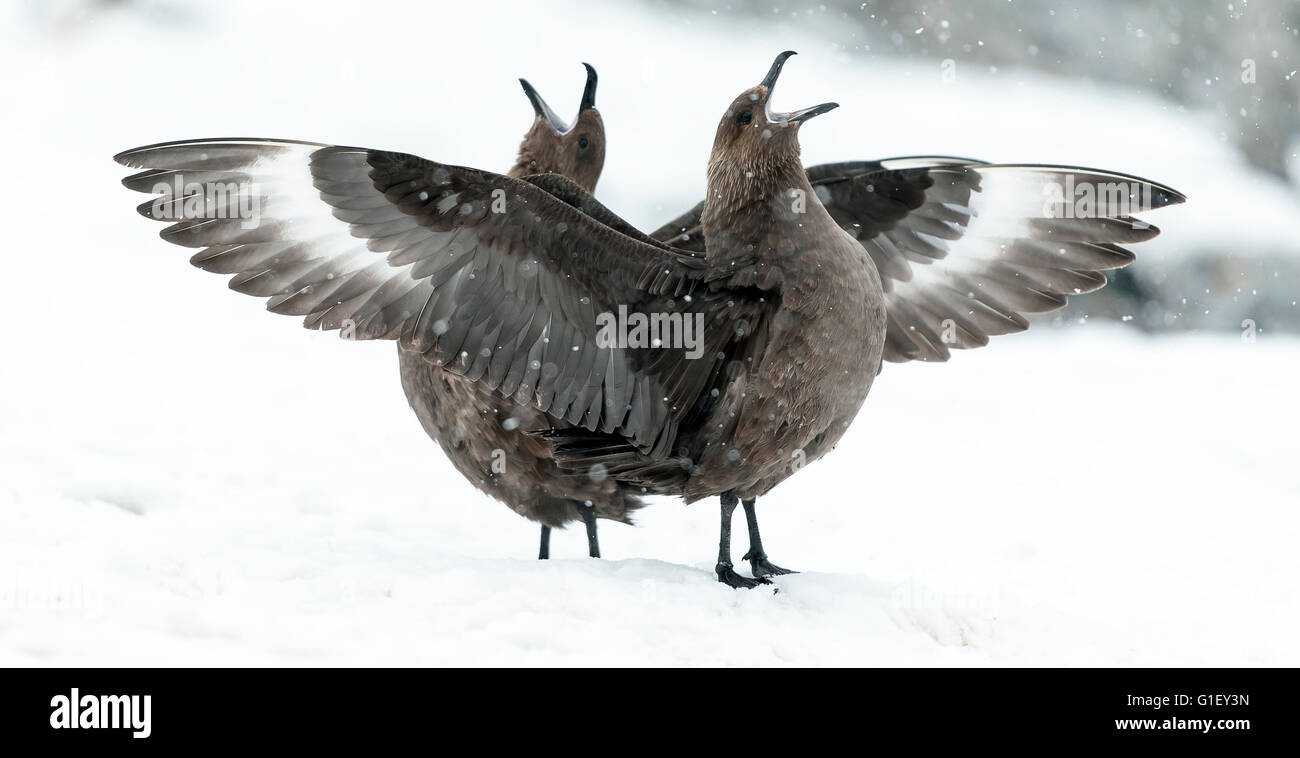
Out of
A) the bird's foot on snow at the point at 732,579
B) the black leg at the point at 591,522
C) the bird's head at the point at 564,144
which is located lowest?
the bird's foot on snow at the point at 732,579

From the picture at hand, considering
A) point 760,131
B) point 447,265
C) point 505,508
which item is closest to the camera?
point 447,265

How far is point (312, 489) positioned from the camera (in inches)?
244

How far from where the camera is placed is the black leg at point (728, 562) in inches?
156

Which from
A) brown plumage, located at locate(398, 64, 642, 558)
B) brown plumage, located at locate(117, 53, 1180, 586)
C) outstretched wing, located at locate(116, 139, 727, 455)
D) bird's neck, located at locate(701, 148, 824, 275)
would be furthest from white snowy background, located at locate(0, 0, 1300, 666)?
bird's neck, located at locate(701, 148, 824, 275)

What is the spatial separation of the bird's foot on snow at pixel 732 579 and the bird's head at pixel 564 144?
6.31ft

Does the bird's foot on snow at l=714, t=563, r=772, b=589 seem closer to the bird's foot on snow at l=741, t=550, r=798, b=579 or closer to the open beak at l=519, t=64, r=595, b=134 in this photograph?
the bird's foot on snow at l=741, t=550, r=798, b=579

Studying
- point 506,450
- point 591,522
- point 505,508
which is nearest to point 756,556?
point 591,522

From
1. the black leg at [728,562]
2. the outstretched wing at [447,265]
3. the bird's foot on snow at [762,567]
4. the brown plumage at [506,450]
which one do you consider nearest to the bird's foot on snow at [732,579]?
the black leg at [728,562]

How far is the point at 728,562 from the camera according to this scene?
13.3 feet

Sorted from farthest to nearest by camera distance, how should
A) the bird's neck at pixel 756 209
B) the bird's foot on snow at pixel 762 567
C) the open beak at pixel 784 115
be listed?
the bird's foot on snow at pixel 762 567 < the open beak at pixel 784 115 < the bird's neck at pixel 756 209

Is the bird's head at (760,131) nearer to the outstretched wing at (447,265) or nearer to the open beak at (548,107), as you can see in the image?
the outstretched wing at (447,265)

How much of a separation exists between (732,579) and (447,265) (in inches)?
58.0

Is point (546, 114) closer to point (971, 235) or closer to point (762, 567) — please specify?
point (971, 235)

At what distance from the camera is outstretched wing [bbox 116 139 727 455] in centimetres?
354
